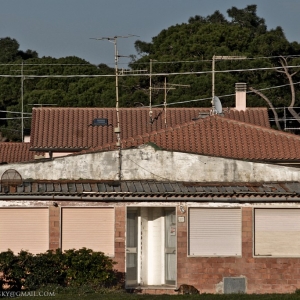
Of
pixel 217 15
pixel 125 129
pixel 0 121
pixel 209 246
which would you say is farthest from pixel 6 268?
pixel 217 15

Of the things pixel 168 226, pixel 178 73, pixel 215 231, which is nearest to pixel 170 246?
pixel 168 226

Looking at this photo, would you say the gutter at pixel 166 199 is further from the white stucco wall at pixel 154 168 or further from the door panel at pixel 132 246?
the white stucco wall at pixel 154 168

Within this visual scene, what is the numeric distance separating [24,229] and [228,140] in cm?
1160

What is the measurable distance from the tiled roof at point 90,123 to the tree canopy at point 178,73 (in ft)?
35.6

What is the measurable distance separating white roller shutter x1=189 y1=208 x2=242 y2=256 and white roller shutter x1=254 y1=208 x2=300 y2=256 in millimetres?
517

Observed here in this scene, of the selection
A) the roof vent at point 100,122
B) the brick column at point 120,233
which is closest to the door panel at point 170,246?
the brick column at point 120,233

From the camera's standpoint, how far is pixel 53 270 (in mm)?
21656

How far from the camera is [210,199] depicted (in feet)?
78.0

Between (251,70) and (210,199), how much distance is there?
4123 cm

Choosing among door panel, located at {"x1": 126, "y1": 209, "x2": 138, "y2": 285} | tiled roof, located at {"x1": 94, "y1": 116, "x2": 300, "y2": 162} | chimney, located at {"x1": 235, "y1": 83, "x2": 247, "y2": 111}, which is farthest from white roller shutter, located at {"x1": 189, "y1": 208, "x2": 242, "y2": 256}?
chimney, located at {"x1": 235, "y1": 83, "x2": 247, "y2": 111}

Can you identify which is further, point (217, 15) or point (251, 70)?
point (217, 15)

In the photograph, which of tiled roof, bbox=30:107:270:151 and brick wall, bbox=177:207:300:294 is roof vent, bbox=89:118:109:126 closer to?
tiled roof, bbox=30:107:270:151

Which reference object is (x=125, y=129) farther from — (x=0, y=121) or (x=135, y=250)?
(x=0, y=121)

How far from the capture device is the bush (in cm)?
2152
